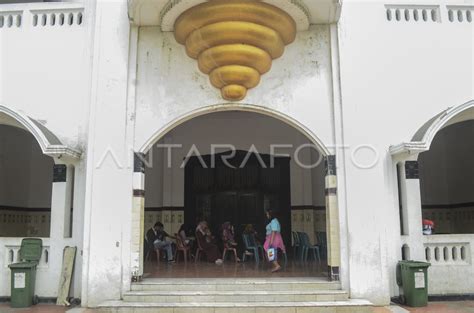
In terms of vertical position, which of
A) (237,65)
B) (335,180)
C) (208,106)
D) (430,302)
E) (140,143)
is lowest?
(430,302)

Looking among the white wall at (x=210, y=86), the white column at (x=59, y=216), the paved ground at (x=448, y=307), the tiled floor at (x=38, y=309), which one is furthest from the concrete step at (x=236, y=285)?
the white wall at (x=210, y=86)

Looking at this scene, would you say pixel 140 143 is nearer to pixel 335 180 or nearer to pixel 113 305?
pixel 113 305

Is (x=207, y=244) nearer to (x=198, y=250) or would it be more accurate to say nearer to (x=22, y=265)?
(x=198, y=250)

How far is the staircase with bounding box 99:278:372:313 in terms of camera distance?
670cm

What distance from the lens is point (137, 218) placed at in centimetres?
759

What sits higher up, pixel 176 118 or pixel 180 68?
pixel 180 68

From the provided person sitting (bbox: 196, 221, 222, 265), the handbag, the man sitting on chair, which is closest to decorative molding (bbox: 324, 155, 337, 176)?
the handbag

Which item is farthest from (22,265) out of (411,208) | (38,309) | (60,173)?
(411,208)

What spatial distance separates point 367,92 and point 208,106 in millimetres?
2840

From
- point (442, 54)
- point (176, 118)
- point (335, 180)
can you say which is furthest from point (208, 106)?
point (442, 54)

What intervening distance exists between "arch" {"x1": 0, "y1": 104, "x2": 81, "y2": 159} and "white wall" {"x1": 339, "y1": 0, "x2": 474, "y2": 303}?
482 centimetres

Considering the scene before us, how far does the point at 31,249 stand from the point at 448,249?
24.1 ft

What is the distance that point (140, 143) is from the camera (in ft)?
25.4

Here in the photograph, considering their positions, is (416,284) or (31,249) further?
(31,249)
